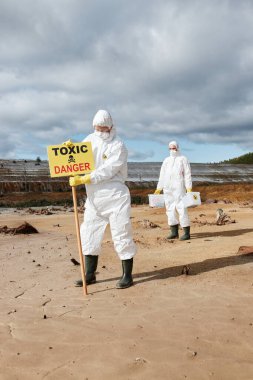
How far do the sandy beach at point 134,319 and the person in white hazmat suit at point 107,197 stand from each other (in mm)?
468

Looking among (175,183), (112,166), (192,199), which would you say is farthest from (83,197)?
(112,166)

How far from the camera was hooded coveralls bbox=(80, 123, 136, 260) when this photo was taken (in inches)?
215

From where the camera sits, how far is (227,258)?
7.01 meters

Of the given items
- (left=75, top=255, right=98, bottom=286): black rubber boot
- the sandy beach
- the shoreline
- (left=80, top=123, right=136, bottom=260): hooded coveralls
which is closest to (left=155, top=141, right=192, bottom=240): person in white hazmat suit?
the sandy beach

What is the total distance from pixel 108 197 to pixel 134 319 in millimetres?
1718

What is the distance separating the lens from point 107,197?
550 cm

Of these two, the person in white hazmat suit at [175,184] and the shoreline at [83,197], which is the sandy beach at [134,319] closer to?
the person in white hazmat suit at [175,184]

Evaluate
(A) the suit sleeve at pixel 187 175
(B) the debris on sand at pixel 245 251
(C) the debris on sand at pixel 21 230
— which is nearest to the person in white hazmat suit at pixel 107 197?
(B) the debris on sand at pixel 245 251

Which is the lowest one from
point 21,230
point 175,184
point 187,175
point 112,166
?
point 21,230

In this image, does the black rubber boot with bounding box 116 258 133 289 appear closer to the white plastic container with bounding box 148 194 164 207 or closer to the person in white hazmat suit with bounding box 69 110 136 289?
the person in white hazmat suit with bounding box 69 110 136 289

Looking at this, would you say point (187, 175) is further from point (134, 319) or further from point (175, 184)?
point (134, 319)

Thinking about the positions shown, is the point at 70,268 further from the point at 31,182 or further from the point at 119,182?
the point at 31,182

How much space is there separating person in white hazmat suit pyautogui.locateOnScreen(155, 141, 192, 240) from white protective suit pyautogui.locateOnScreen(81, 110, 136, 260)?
14.2ft

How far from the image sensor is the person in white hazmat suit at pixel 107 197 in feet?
17.9
